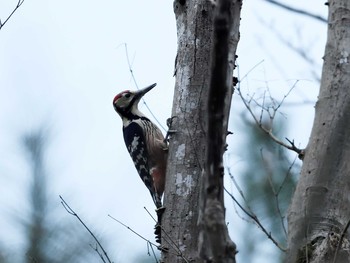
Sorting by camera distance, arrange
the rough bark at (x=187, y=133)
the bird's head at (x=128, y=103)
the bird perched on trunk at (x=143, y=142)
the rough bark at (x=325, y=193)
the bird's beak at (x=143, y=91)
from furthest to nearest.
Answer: the bird's head at (x=128, y=103)
the bird's beak at (x=143, y=91)
the bird perched on trunk at (x=143, y=142)
the rough bark at (x=187, y=133)
the rough bark at (x=325, y=193)

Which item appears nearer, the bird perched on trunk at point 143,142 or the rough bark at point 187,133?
the rough bark at point 187,133

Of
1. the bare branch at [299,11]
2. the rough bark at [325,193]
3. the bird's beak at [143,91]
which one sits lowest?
the rough bark at [325,193]

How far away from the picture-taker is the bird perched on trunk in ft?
16.8

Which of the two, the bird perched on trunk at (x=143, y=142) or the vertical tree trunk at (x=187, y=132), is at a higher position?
the bird perched on trunk at (x=143, y=142)

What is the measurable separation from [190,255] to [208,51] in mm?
1090

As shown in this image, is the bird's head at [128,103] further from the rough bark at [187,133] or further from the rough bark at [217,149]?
the rough bark at [217,149]

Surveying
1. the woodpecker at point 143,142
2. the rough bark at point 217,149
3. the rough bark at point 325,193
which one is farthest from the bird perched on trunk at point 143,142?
the rough bark at point 217,149

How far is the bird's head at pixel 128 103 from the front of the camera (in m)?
5.84

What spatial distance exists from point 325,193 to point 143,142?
2545 mm

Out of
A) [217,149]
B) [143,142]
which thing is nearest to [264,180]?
[143,142]

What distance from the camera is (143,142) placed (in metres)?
5.46

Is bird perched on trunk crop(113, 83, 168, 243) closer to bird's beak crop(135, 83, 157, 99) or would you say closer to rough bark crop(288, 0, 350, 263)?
bird's beak crop(135, 83, 157, 99)

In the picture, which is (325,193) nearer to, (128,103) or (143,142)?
(143,142)

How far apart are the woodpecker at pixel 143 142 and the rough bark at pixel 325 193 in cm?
168
